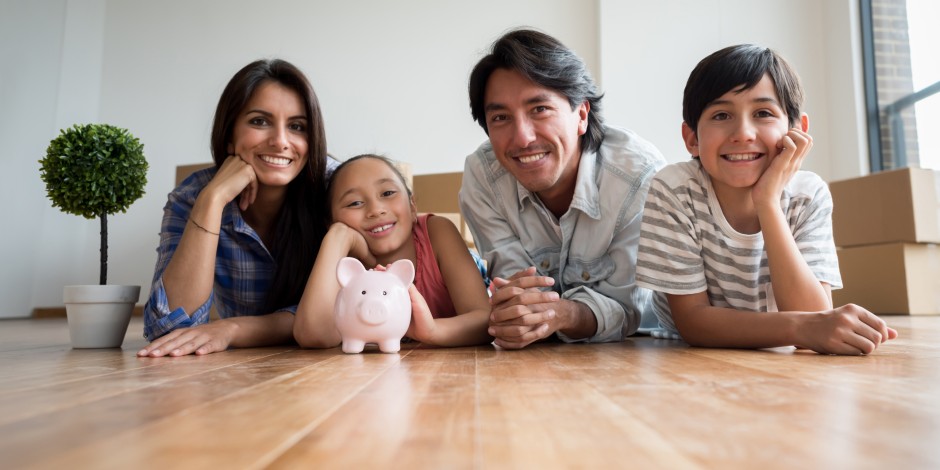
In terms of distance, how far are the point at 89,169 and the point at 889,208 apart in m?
2.92

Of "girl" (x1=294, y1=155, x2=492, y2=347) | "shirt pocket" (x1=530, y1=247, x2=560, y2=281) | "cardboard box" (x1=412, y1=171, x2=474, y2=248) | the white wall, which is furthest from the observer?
the white wall

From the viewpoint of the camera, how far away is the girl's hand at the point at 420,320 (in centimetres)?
107

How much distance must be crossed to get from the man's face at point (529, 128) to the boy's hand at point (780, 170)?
16.2 inches

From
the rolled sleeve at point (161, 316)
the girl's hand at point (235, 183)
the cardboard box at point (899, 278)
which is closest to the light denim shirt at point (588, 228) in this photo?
the girl's hand at point (235, 183)

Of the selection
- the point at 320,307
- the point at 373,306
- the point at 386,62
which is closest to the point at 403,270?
the point at 373,306

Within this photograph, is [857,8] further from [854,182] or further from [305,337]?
[305,337]

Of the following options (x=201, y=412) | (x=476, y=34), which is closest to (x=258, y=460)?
(x=201, y=412)

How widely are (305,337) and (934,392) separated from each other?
906 millimetres

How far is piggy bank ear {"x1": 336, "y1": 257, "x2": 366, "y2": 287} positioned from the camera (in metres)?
1.06

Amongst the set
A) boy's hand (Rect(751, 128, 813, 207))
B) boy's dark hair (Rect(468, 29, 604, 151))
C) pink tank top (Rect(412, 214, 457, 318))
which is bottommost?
pink tank top (Rect(412, 214, 457, 318))

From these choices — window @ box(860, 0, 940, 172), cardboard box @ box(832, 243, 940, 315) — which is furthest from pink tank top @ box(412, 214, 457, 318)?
window @ box(860, 0, 940, 172)

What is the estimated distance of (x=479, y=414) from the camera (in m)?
0.51

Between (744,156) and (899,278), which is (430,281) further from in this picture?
(899,278)

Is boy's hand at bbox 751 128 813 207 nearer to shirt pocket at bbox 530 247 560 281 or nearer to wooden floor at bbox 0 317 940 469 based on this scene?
wooden floor at bbox 0 317 940 469
